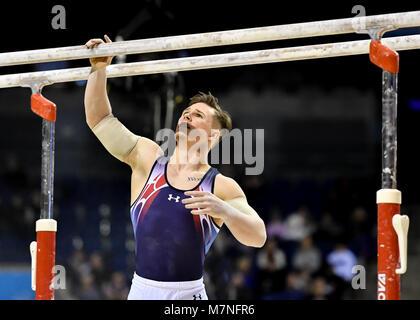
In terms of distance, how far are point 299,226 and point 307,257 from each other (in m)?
0.70

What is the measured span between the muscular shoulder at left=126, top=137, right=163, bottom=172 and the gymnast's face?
0.57 feet

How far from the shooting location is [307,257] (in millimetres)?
10297

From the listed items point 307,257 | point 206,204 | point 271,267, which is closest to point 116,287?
point 271,267

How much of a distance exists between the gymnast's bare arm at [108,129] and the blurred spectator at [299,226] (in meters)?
6.94

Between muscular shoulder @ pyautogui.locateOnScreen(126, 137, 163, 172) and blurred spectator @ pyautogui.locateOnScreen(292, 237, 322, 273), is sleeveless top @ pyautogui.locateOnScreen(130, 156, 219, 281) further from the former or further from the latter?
blurred spectator @ pyautogui.locateOnScreen(292, 237, 322, 273)

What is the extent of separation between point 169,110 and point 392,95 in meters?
5.22

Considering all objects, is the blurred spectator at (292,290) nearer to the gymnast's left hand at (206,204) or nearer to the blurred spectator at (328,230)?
the blurred spectator at (328,230)

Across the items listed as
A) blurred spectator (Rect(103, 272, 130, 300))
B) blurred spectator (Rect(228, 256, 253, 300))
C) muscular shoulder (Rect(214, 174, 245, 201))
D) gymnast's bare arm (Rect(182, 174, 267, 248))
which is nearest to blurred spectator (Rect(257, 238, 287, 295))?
blurred spectator (Rect(228, 256, 253, 300))

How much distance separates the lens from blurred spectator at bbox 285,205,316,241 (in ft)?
35.3

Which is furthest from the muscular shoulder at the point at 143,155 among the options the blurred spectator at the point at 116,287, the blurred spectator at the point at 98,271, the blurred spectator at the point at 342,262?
the blurred spectator at the point at 98,271

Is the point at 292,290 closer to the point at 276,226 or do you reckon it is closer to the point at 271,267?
the point at 271,267

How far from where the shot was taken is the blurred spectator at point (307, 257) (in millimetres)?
10195

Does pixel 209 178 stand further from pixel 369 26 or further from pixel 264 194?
pixel 264 194

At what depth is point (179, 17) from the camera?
9.79m
